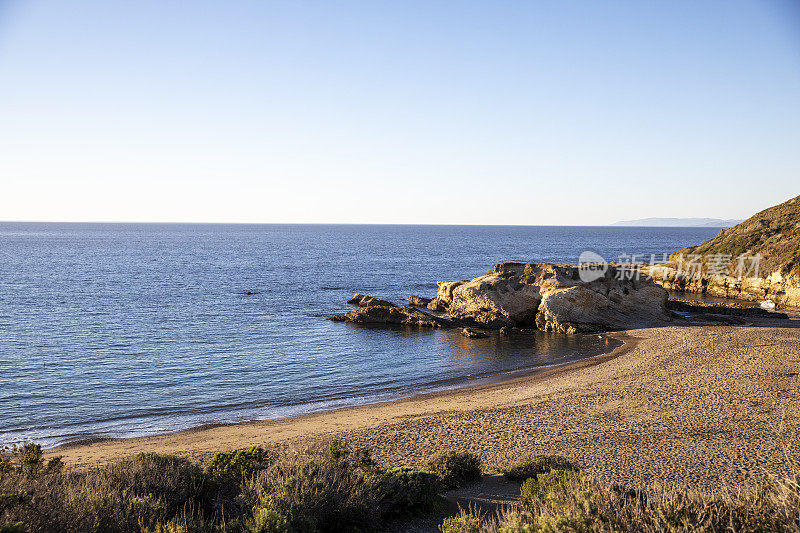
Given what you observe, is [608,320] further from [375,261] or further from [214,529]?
[375,261]

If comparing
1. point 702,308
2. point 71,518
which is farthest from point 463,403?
point 702,308

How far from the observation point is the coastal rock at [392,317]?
3644 cm

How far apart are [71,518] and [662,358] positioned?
25.4 m

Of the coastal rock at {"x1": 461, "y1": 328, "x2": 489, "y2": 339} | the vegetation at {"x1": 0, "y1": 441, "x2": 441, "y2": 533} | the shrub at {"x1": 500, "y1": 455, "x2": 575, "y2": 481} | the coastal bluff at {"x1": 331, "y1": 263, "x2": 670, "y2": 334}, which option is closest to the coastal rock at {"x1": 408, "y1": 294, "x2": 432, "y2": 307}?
the coastal bluff at {"x1": 331, "y1": 263, "x2": 670, "y2": 334}

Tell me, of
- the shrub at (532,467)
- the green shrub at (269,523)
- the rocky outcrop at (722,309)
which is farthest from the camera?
the rocky outcrop at (722,309)

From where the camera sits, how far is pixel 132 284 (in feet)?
185

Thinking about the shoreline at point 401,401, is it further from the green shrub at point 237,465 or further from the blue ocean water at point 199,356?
the green shrub at point 237,465

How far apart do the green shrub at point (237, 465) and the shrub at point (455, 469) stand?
3.53m

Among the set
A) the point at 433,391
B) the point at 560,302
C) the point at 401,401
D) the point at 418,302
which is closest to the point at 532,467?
the point at 401,401

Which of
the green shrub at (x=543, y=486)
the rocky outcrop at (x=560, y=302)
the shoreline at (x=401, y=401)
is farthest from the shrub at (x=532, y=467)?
the rocky outcrop at (x=560, y=302)

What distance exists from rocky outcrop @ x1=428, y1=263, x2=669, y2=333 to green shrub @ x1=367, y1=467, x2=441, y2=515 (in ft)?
87.7

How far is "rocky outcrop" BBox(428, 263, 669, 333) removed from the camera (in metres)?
35.2

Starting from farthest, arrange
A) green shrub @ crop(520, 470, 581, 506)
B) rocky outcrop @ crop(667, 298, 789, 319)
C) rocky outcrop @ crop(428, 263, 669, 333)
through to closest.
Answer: rocky outcrop @ crop(667, 298, 789, 319) → rocky outcrop @ crop(428, 263, 669, 333) → green shrub @ crop(520, 470, 581, 506)

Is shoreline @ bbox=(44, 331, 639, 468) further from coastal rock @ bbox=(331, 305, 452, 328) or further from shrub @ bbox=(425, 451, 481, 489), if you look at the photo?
coastal rock @ bbox=(331, 305, 452, 328)
